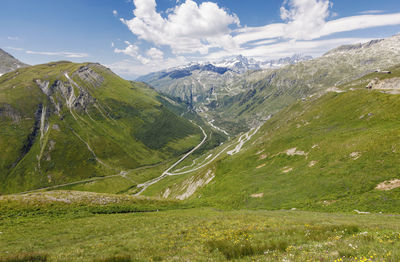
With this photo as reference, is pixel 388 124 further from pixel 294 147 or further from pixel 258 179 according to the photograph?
pixel 258 179

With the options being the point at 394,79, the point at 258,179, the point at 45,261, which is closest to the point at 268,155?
the point at 258,179

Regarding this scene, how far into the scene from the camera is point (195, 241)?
18031 millimetres

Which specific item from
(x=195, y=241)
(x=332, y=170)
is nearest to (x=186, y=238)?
(x=195, y=241)

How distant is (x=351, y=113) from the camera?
83.2m

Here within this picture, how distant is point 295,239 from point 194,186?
286 ft

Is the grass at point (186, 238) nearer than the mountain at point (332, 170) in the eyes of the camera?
Yes

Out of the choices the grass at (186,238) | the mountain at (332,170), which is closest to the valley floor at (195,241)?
the grass at (186,238)

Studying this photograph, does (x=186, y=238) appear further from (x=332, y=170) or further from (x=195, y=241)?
(x=332, y=170)

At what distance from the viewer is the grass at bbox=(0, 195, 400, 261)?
1120cm

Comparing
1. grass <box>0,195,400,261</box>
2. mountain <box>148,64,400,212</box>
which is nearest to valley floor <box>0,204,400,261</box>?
grass <box>0,195,400,261</box>

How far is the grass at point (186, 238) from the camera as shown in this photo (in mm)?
11195

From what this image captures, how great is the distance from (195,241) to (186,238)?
195cm

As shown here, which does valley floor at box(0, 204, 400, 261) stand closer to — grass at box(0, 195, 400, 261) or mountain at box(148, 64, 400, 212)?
grass at box(0, 195, 400, 261)

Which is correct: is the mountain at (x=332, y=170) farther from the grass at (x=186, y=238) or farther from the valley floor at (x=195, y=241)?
the valley floor at (x=195, y=241)
